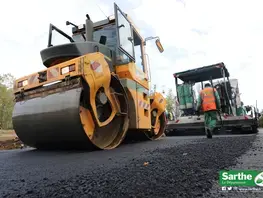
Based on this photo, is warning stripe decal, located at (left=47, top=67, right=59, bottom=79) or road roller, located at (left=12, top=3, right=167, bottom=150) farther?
warning stripe decal, located at (left=47, top=67, right=59, bottom=79)

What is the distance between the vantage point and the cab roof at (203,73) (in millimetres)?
8147

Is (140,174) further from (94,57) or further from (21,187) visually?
(94,57)

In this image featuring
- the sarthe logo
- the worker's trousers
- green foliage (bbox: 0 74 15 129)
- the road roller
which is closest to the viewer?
the sarthe logo

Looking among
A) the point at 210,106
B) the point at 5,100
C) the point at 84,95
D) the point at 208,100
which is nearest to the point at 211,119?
the point at 210,106

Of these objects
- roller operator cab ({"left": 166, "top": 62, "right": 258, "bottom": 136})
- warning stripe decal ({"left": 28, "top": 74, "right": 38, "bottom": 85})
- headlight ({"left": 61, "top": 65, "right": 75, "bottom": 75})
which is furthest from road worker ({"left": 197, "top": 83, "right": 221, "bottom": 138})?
warning stripe decal ({"left": 28, "top": 74, "right": 38, "bottom": 85})

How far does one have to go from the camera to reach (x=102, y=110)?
3633mm

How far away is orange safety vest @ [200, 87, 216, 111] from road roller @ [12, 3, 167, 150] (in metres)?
1.86

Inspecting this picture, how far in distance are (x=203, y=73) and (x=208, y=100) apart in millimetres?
3097

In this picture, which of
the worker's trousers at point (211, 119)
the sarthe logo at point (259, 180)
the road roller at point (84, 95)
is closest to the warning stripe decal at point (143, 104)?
the road roller at point (84, 95)

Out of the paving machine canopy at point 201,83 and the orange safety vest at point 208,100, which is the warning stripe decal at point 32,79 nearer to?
the orange safety vest at point 208,100

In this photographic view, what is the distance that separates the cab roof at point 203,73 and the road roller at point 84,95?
4.48m

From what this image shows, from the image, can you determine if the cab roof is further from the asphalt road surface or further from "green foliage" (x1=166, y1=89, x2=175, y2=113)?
"green foliage" (x1=166, y1=89, x2=175, y2=113)

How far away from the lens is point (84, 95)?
3.15 metres

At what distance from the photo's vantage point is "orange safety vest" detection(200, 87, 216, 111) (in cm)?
564
